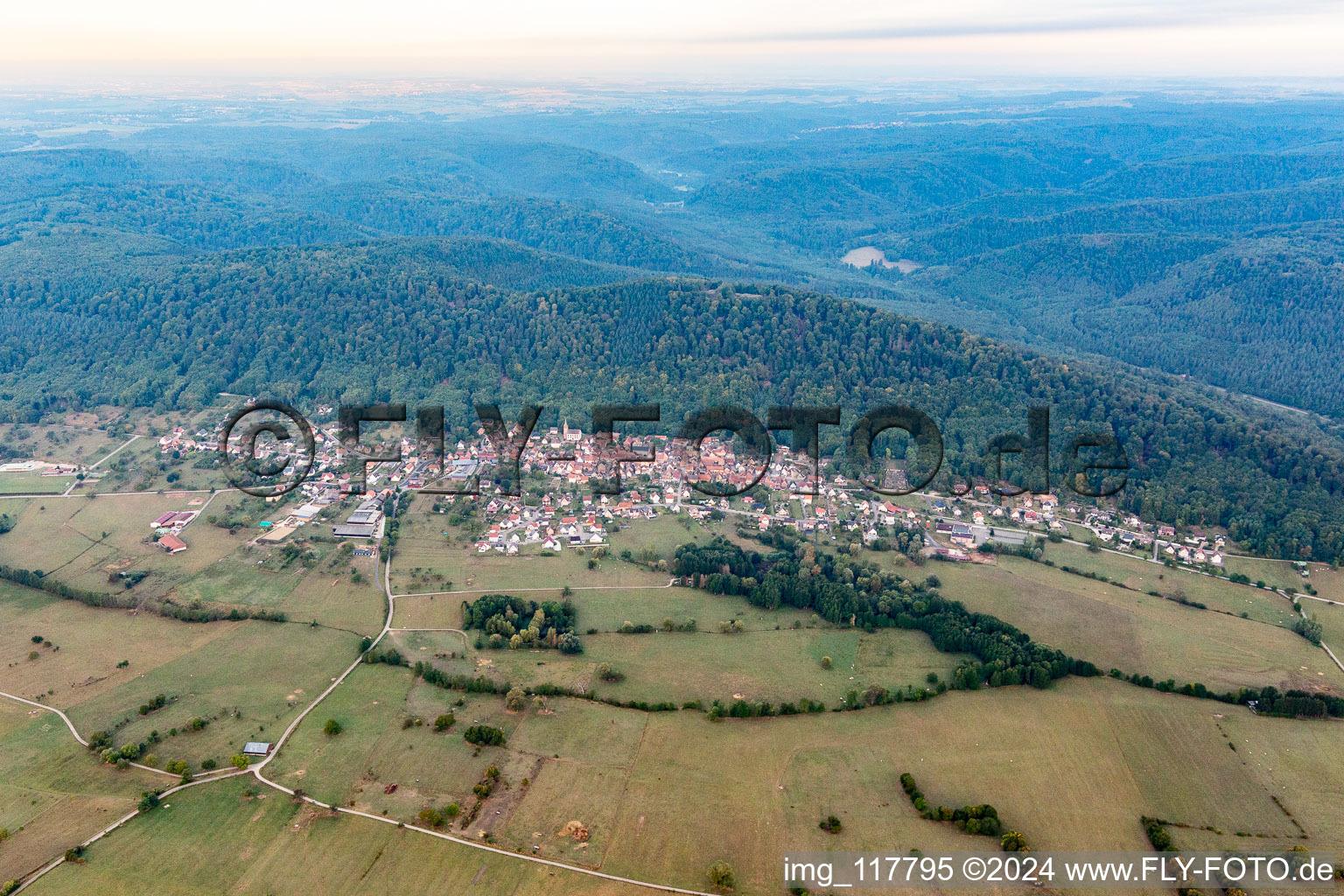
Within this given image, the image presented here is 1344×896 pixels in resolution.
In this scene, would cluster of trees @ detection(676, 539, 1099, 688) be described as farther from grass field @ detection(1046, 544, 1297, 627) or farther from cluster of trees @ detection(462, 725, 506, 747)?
cluster of trees @ detection(462, 725, 506, 747)

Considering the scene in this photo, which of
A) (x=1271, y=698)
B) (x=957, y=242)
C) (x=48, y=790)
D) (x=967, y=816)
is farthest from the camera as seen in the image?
(x=957, y=242)

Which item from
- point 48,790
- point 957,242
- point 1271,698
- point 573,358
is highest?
point 957,242

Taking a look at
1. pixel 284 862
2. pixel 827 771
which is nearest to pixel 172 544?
pixel 284 862

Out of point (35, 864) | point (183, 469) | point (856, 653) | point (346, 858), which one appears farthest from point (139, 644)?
point (856, 653)

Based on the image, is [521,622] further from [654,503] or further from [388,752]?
[654,503]

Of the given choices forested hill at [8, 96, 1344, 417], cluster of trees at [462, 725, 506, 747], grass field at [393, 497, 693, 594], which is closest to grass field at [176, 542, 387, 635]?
grass field at [393, 497, 693, 594]

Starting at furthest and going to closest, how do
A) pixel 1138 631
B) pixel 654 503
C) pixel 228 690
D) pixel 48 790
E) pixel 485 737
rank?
pixel 654 503, pixel 1138 631, pixel 228 690, pixel 485 737, pixel 48 790

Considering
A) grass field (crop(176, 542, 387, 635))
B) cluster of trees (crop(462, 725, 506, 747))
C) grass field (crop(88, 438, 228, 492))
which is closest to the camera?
cluster of trees (crop(462, 725, 506, 747))

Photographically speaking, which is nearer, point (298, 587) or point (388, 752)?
point (388, 752)
